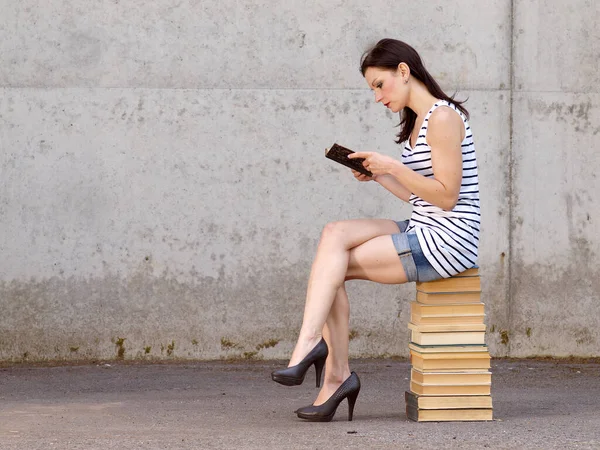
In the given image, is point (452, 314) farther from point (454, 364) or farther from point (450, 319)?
point (454, 364)

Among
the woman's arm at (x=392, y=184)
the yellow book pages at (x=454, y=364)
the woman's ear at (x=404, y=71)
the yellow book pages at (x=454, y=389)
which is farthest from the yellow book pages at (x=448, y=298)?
the woman's ear at (x=404, y=71)

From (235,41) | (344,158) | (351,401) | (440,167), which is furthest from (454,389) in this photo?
(235,41)

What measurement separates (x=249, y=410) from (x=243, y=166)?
191 centimetres

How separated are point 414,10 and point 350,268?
2.57m

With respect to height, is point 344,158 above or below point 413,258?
above

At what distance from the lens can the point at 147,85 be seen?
6125 mm

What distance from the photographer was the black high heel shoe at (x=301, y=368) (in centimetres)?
379

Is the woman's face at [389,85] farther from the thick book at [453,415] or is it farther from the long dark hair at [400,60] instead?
the thick book at [453,415]

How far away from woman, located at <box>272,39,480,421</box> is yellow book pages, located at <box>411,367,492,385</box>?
0.93ft

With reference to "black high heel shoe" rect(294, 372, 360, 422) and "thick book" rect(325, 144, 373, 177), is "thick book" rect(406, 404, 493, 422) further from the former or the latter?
"thick book" rect(325, 144, 373, 177)

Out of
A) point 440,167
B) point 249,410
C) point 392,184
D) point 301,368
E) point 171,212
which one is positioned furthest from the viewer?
point 171,212

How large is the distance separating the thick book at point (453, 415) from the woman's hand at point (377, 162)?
942 millimetres

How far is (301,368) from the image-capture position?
3.87m

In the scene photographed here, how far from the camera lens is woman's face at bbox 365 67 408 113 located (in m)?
4.18
